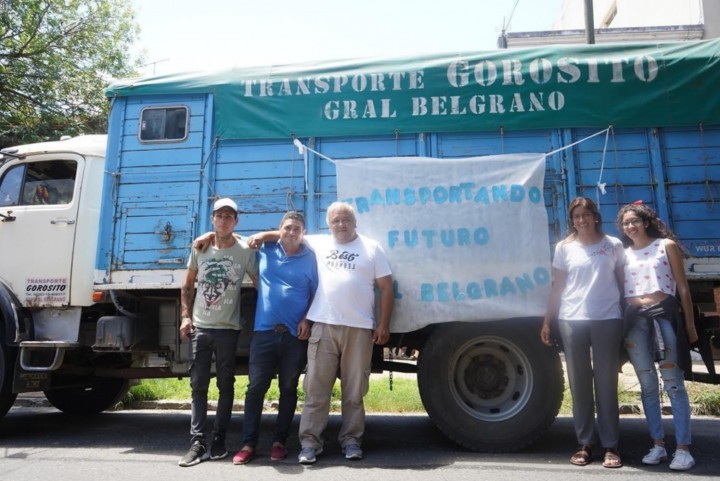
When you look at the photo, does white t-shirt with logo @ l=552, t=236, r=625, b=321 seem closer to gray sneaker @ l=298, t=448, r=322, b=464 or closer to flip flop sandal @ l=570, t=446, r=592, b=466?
flip flop sandal @ l=570, t=446, r=592, b=466

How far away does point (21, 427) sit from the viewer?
206 inches

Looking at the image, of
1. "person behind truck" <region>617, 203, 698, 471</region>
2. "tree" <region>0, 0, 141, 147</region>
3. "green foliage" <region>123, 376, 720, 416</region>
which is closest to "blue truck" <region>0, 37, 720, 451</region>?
"person behind truck" <region>617, 203, 698, 471</region>

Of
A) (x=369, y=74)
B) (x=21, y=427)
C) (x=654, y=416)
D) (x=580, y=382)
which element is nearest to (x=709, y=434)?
(x=654, y=416)

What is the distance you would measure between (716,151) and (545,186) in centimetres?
141

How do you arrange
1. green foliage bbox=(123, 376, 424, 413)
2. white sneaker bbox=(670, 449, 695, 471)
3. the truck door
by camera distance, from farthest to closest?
green foliage bbox=(123, 376, 424, 413) < the truck door < white sneaker bbox=(670, 449, 695, 471)

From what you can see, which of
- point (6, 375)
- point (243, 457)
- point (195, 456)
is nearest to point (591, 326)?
point (243, 457)

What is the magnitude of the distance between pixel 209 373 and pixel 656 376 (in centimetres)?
326

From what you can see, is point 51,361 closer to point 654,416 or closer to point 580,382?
point 580,382

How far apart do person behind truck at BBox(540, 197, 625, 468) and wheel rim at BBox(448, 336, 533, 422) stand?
398 millimetres

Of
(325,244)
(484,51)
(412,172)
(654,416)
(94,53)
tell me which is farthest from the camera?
(94,53)

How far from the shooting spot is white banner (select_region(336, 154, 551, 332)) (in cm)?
393

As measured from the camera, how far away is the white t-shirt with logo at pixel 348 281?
369 cm

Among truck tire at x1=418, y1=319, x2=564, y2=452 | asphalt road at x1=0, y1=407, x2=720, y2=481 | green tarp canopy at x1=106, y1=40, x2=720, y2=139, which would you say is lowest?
asphalt road at x1=0, y1=407, x2=720, y2=481

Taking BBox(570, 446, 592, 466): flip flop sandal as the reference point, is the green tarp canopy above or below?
above
